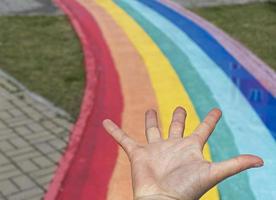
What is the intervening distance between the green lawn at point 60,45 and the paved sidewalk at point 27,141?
292mm

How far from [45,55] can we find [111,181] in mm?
4240

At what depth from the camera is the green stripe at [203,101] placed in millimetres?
5707

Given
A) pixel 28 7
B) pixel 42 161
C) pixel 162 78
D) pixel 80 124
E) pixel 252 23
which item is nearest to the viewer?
pixel 42 161

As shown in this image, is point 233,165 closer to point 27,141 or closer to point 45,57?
point 27,141

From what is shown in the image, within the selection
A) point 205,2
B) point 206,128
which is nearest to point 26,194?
point 206,128

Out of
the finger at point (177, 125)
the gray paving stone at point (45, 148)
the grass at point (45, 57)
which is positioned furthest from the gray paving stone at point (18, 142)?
the finger at point (177, 125)

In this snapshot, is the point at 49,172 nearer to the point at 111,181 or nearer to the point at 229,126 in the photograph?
the point at 111,181

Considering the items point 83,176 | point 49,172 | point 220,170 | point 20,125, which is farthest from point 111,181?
point 220,170

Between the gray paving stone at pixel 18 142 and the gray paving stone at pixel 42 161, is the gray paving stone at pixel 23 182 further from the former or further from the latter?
the gray paving stone at pixel 18 142

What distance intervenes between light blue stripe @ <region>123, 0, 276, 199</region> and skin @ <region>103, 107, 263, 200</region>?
3.37 m

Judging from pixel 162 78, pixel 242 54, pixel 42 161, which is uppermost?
pixel 242 54

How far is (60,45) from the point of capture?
32.2 feet

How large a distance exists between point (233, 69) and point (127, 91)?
206 cm

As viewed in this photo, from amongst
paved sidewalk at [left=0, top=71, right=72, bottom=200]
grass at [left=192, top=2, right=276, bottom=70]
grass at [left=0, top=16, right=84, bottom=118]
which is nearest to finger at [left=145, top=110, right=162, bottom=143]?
paved sidewalk at [left=0, top=71, right=72, bottom=200]
